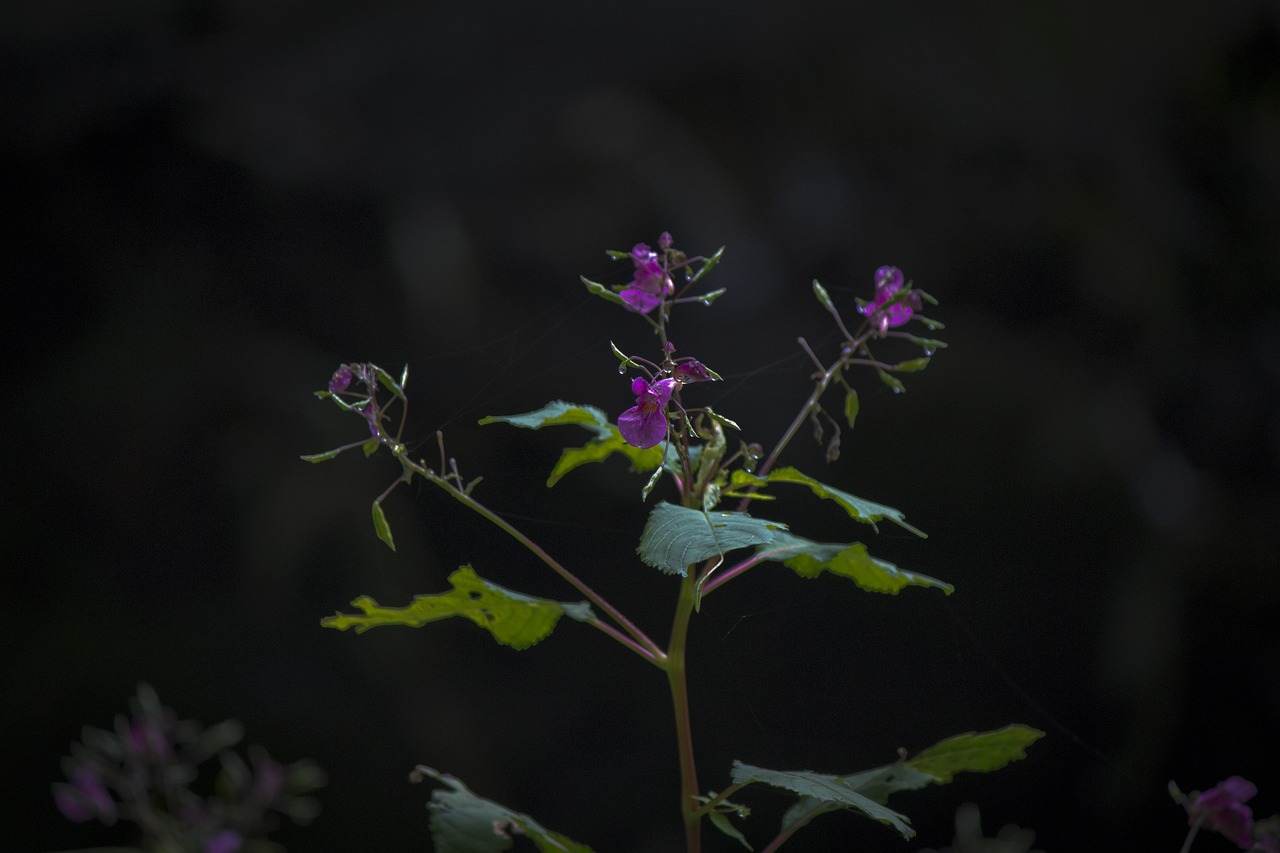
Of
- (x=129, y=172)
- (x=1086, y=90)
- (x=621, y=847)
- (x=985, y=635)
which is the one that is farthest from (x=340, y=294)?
(x=1086, y=90)

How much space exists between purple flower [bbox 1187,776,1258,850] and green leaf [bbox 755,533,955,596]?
0.33 meters

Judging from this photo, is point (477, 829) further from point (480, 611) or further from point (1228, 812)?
point (1228, 812)

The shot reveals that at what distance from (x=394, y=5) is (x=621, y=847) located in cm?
136

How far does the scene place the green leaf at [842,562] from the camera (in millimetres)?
464

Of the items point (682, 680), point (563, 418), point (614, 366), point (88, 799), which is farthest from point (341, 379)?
point (614, 366)

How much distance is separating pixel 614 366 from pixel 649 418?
3.19ft

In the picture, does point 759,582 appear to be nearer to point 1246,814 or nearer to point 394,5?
point 1246,814

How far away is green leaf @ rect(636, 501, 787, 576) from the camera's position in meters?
0.42

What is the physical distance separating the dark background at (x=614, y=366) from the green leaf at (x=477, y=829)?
2.82 feet

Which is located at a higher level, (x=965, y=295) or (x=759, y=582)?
(x=965, y=295)

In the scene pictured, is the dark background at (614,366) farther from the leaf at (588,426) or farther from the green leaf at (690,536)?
the green leaf at (690,536)

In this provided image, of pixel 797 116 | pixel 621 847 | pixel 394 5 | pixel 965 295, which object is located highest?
pixel 394 5

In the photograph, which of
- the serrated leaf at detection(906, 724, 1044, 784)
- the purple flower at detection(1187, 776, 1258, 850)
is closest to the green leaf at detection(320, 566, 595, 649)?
the serrated leaf at detection(906, 724, 1044, 784)

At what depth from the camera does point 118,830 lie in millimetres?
1382
